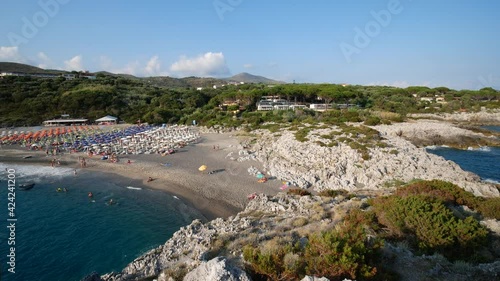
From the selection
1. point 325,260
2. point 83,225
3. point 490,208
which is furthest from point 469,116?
point 83,225

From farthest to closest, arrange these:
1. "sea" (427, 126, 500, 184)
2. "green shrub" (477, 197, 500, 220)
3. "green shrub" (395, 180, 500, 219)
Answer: "sea" (427, 126, 500, 184)
"green shrub" (395, 180, 500, 219)
"green shrub" (477, 197, 500, 220)

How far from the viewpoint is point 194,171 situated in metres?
25.2

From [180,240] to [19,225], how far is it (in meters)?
11.3

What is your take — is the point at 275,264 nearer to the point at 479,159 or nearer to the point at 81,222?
the point at 81,222

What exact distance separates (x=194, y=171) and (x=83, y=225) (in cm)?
1016

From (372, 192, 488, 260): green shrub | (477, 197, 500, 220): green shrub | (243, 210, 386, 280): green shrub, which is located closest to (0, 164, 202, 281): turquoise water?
(243, 210, 386, 280): green shrub

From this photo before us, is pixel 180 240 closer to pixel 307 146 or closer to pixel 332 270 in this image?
pixel 332 270

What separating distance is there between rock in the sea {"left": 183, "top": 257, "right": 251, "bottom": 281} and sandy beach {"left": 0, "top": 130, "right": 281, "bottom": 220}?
32.4 feet

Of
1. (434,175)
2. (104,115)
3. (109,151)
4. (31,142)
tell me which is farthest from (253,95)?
(434,175)

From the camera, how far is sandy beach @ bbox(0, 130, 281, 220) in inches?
769

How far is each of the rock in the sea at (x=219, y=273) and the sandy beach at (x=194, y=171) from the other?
987 centimetres

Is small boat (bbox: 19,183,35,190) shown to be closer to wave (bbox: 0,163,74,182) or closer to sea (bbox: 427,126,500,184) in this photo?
wave (bbox: 0,163,74,182)

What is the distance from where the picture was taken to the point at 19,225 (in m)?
16.5

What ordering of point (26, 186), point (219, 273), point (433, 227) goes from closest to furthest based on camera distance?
point (219, 273)
point (433, 227)
point (26, 186)
